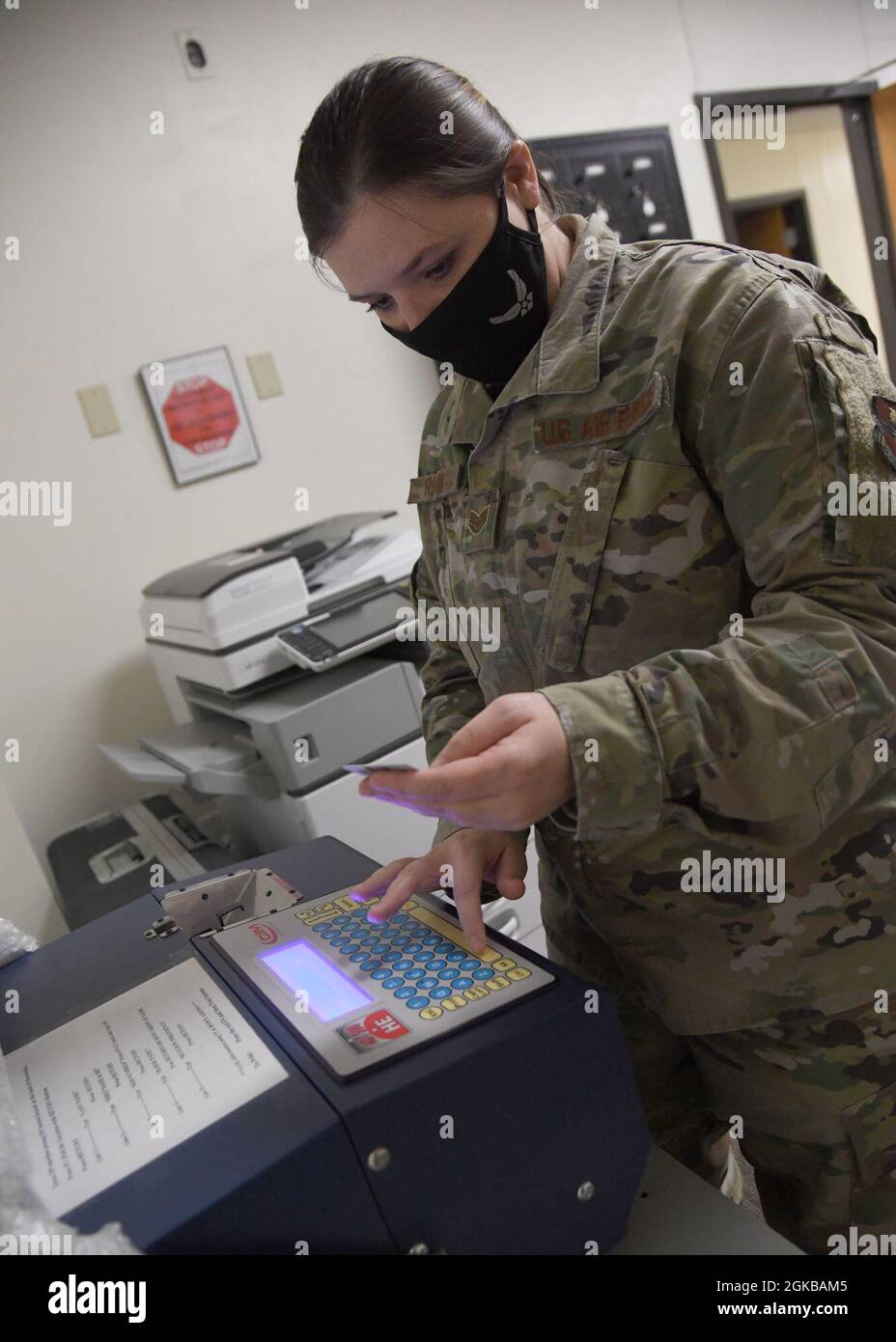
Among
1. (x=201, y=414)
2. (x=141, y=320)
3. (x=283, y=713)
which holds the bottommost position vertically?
(x=283, y=713)

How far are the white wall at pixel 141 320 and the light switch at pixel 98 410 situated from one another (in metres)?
0.02

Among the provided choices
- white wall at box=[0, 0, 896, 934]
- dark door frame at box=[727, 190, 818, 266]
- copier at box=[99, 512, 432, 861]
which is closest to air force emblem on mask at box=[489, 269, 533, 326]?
copier at box=[99, 512, 432, 861]

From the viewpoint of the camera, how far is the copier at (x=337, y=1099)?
491 millimetres

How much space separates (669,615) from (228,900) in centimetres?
48

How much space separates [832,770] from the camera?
68 cm

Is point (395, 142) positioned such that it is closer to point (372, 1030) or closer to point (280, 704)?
point (372, 1030)

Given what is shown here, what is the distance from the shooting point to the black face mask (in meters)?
0.83

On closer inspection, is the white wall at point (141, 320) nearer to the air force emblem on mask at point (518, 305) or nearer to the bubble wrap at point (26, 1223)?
the air force emblem on mask at point (518, 305)

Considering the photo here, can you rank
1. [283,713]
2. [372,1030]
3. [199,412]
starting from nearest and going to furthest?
[372,1030], [283,713], [199,412]

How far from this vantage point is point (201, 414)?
226cm

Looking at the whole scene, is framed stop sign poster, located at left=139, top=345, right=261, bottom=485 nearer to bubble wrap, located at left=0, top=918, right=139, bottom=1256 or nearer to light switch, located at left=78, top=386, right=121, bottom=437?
light switch, located at left=78, top=386, right=121, bottom=437

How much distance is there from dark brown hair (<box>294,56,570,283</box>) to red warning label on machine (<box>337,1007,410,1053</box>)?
0.67 m

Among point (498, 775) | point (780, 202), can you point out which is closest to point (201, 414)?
point (498, 775)
